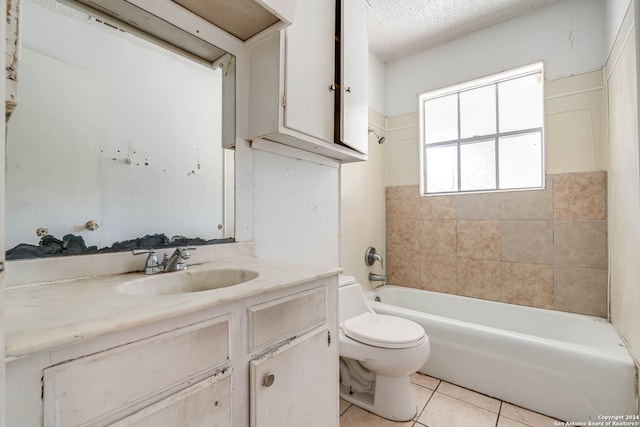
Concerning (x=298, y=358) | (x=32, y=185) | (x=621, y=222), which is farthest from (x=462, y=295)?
(x=32, y=185)

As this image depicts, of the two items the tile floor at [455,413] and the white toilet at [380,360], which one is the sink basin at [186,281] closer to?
the white toilet at [380,360]

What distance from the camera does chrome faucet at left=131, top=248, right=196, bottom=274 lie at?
38.0 inches


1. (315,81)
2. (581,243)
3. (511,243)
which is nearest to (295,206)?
(315,81)

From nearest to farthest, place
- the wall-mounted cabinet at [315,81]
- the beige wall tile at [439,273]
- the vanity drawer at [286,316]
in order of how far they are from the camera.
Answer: the vanity drawer at [286,316] < the wall-mounted cabinet at [315,81] < the beige wall tile at [439,273]

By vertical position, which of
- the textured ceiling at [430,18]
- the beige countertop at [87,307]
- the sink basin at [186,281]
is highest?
the textured ceiling at [430,18]

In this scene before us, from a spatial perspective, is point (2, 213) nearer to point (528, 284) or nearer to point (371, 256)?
point (371, 256)

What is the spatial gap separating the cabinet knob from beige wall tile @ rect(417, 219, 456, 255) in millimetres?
2087

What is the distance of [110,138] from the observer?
3.18ft

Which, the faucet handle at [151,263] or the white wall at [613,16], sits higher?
the white wall at [613,16]

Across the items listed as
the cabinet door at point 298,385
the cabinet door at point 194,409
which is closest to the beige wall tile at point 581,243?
the cabinet door at point 298,385

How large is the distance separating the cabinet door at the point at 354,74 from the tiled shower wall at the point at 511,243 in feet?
3.91

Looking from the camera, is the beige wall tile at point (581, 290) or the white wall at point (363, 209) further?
the white wall at point (363, 209)

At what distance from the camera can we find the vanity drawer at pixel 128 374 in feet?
1.50

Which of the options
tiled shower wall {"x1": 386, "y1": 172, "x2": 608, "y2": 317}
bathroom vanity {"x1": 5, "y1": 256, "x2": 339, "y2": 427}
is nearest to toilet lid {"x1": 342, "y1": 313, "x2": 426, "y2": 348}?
bathroom vanity {"x1": 5, "y1": 256, "x2": 339, "y2": 427}
